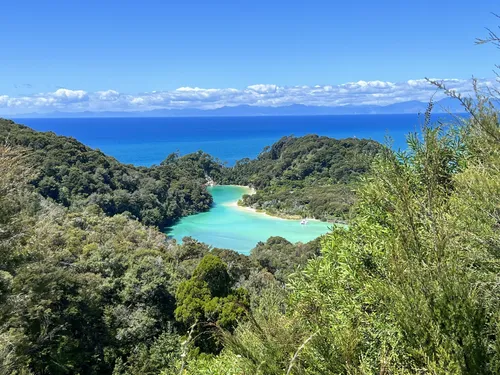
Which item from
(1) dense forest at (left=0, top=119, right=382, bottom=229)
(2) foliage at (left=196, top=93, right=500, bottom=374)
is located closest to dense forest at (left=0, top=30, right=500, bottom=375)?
(2) foliage at (left=196, top=93, right=500, bottom=374)

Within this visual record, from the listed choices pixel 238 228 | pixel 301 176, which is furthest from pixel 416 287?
pixel 301 176

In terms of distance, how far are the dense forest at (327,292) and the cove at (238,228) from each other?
584 inches

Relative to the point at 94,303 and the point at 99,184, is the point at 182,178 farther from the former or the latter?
the point at 94,303

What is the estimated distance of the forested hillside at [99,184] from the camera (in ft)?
97.2

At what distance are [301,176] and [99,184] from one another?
28381mm

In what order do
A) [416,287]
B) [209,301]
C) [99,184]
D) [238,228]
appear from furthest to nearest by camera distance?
[238,228] → [99,184] → [209,301] → [416,287]

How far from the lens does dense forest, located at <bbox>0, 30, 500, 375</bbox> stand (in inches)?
→ 120

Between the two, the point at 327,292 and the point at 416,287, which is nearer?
the point at 416,287

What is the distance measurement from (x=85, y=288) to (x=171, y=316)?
2799mm

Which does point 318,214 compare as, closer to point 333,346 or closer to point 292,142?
point 292,142

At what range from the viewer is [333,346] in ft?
12.9

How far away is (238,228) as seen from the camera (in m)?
35.6

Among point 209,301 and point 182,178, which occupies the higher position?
point 209,301

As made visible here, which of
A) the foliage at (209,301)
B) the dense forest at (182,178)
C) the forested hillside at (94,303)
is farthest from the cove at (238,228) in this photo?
the foliage at (209,301)
